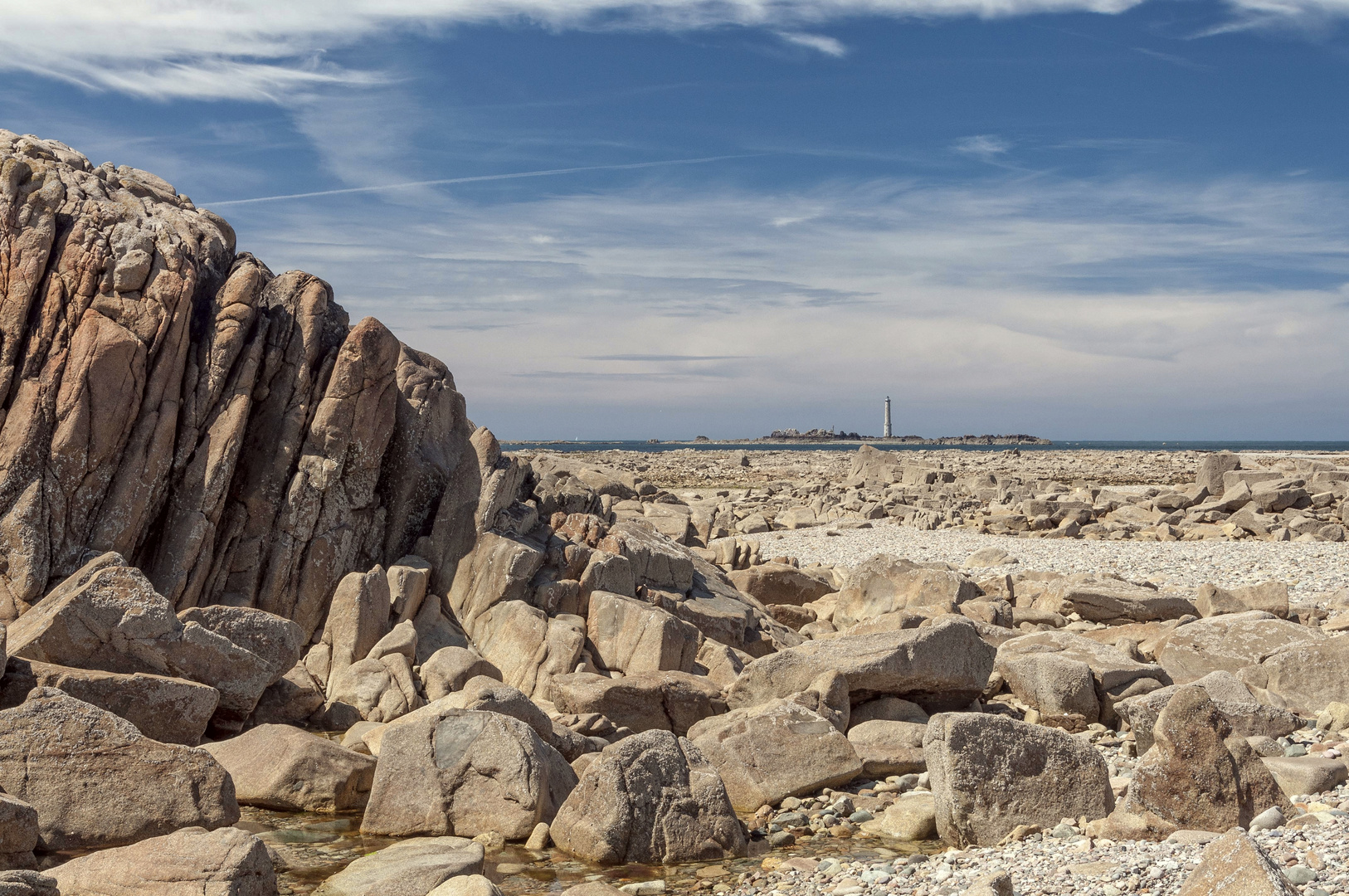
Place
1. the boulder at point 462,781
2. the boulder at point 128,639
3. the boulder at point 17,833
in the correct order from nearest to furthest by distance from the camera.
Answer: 1. the boulder at point 17,833
2. the boulder at point 462,781
3. the boulder at point 128,639

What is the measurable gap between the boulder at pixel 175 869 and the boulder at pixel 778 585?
15276 mm

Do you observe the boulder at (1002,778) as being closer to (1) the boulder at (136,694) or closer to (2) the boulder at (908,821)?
(2) the boulder at (908,821)

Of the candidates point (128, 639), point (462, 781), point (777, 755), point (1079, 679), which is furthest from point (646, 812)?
point (1079, 679)

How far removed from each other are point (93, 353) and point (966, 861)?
42.5ft

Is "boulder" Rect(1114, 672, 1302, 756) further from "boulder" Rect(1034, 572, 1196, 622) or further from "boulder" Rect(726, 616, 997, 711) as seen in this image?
"boulder" Rect(1034, 572, 1196, 622)

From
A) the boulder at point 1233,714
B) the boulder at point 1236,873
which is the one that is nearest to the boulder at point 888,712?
the boulder at point 1233,714

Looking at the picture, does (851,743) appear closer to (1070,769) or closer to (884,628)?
(1070,769)

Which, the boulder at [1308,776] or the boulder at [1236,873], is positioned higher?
the boulder at [1236,873]

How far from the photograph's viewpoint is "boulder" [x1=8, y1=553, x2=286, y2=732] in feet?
37.7

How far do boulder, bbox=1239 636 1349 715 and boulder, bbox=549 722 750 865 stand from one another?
850cm

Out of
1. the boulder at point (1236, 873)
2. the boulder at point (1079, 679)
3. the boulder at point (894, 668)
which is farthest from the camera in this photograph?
the boulder at point (1079, 679)

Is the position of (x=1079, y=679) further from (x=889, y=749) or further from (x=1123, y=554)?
(x=1123, y=554)

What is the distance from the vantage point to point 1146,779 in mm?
9031

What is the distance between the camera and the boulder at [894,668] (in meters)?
13.3
